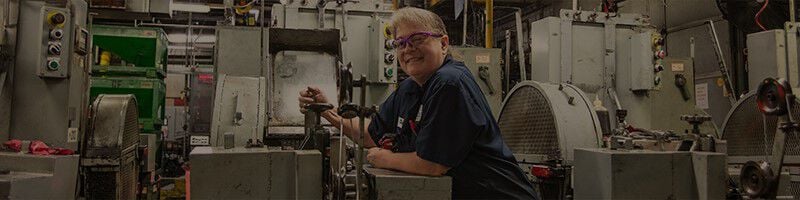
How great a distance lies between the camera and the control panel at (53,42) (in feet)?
12.7

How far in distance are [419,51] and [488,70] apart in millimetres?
4652

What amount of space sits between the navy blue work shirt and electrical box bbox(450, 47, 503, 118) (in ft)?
14.4

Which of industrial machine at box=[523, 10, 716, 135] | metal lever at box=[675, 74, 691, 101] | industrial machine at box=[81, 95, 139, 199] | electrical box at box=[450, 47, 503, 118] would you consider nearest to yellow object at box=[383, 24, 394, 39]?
electrical box at box=[450, 47, 503, 118]

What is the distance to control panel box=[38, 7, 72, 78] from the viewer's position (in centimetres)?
388

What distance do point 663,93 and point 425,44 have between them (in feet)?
17.1

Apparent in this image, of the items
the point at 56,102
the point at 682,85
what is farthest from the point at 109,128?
the point at 682,85

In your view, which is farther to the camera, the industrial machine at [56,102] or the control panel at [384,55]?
the control panel at [384,55]

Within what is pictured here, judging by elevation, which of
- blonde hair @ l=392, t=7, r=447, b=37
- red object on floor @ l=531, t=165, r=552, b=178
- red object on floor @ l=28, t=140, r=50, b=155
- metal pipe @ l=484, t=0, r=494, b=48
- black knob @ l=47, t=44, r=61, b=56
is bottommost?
red object on floor @ l=531, t=165, r=552, b=178

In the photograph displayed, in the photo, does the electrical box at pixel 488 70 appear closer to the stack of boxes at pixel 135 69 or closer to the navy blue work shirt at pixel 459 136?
the stack of boxes at pixel 135 69

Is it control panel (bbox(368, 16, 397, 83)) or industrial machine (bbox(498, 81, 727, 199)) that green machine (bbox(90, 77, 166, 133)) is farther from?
industrial machine (bbox(498, 81, 727, 199))

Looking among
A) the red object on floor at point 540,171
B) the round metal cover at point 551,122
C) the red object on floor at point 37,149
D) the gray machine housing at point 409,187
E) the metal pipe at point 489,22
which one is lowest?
the red object on floor at point 540,171

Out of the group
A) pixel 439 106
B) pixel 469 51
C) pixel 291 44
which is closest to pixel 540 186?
pixel 439 106

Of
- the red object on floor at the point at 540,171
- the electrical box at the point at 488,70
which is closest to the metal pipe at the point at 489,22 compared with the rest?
the electrical box at the point at 488,70

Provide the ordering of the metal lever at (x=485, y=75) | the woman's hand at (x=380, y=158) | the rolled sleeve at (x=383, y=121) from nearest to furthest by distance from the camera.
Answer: the woman's hand at (x=380, y=158) < the rolled sleeve at (x=383, y=121) < the metal lever at (x=485, y=75)
